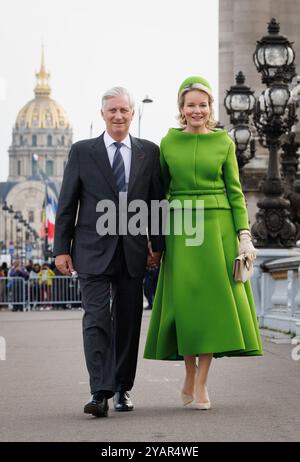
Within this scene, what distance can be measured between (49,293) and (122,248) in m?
30.1

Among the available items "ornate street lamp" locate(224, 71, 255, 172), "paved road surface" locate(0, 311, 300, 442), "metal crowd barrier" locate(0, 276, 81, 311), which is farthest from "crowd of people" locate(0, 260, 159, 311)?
"paved road surface" locate(0, 311, 300, 442)

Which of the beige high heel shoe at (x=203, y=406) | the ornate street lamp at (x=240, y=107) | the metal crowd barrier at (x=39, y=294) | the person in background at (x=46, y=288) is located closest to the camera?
the beige high heel shoe at (x=203, y=406)

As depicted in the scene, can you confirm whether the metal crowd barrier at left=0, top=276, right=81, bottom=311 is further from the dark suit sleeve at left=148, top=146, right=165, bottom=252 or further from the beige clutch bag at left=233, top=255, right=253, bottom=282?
the beige clutch bag at left=233, top=255, right=253, bottom=282

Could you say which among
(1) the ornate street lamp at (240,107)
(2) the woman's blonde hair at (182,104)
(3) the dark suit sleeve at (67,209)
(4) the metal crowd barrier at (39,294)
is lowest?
(4) the metal crowd barrier at (39,294)

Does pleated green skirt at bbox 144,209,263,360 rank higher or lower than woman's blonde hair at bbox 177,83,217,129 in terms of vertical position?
lower

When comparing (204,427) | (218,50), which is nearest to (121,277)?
(204,427)

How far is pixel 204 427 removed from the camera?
8.27 m

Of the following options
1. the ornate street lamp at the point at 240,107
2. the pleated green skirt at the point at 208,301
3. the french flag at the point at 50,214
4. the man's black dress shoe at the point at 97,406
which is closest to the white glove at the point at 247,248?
the pleated green skirt at the point at 208,301

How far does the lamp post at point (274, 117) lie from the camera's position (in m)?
22.5

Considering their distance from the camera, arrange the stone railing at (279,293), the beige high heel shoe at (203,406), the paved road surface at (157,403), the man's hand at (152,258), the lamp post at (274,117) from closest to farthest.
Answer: the paved road surface at (157,403) → the beige high heel shoe at (203,406) → the man's hand at (152,258) → the stone railing at (279,293) → the lamp post at (274,117)

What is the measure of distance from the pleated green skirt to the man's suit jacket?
0.78 feet

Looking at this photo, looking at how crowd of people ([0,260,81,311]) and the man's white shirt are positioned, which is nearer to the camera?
the man's white shirt

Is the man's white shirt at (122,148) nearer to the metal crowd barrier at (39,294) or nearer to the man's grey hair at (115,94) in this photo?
the man's grey hair at (115,94)

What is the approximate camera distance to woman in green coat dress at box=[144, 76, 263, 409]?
924 cm
